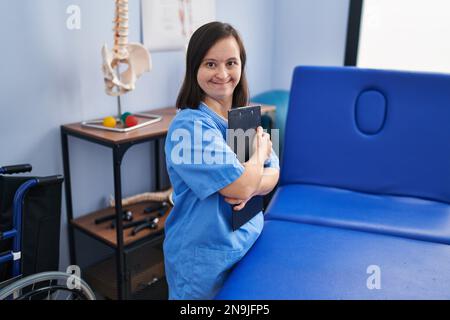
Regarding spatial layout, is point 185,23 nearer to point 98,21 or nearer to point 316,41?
point 98,21

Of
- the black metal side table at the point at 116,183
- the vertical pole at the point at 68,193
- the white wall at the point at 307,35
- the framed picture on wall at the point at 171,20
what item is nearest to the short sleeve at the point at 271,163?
the black metal side table at the point at 116,183

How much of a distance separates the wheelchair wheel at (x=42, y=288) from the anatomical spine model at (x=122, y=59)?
0.71 meters

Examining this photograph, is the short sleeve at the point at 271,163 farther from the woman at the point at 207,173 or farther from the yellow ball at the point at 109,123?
the yellow ball at the point at 109,123

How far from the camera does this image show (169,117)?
1838 millimetres

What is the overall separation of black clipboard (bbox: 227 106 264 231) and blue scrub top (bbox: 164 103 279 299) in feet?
0.07

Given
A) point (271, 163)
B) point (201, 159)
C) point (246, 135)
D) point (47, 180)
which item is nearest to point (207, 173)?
point (201, 159)

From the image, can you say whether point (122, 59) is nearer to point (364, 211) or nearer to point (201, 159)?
point (201, 159)

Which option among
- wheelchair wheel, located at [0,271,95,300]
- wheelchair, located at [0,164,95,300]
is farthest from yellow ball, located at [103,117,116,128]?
wheelchair wheel, located at [0,271,95,300]

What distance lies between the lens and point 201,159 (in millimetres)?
950

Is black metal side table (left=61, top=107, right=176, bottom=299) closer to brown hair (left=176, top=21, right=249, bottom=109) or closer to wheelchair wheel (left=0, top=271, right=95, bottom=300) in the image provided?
wheelchair wheel (left=0, top=271, right=95, bottom=300)

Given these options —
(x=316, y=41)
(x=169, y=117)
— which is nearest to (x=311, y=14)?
(x=316, y=41)

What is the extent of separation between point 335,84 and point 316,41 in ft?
3.42

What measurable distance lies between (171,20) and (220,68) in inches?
41.3

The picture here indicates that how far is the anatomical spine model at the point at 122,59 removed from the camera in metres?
1.56
